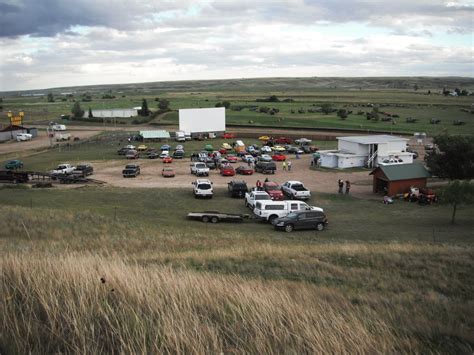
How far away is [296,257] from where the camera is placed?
15.4m

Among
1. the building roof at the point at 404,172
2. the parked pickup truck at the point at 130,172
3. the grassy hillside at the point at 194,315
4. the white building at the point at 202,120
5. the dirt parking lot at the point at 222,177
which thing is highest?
the grassy hillside at the point at 194,315

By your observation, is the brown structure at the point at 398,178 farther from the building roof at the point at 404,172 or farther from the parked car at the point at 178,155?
the parked car at the point at 178,155

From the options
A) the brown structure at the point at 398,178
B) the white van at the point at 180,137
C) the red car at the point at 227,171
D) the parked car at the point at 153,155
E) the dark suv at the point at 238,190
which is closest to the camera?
the dark suv at the point at 238,190

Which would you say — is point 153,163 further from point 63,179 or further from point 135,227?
point 135,227

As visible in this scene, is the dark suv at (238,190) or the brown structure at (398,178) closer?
the dark suv at (238,190)

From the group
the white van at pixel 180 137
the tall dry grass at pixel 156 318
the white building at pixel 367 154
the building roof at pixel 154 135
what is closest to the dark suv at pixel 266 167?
the white building at pixel 367 154

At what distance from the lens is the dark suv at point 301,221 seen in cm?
2747

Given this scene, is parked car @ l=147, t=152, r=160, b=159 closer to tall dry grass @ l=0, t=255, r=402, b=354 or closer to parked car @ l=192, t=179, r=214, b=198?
parked car @ l=192, t=179, r=214, b=198

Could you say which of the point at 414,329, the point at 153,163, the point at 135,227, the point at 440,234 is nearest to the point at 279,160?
the point at 153,163

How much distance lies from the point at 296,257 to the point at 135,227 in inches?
412

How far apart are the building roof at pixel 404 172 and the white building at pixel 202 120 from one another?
4874cm

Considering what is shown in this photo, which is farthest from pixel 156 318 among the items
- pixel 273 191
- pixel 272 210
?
pixel 273 191

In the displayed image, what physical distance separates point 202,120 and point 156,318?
268 feet

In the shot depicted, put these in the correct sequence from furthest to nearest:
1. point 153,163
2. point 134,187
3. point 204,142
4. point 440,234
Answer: point 204,142
point 153,163
point 134,187
point 440,234
